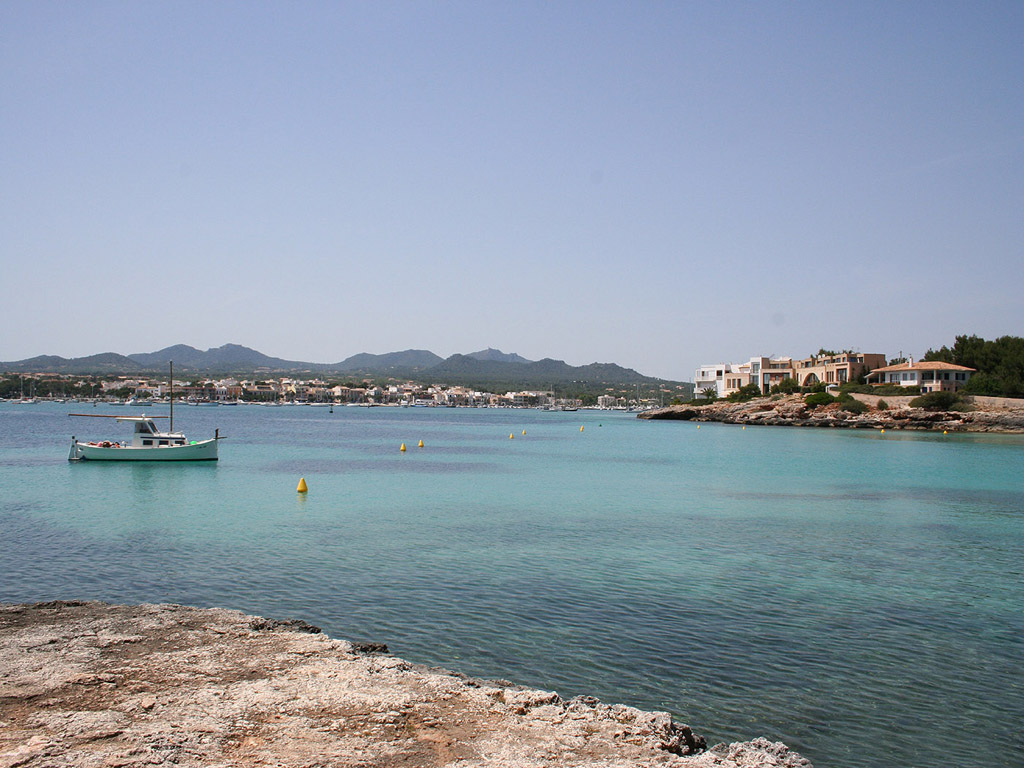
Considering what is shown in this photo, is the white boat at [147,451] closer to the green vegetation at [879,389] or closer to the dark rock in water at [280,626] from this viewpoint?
the dark rock in water at [280,626]

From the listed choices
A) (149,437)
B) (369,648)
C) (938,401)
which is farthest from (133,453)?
(938,401)

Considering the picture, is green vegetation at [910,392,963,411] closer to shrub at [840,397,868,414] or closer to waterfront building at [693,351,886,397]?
shrub at [840,397,868,414]

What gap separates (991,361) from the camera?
98.2 m

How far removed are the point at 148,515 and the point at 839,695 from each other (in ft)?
64.8

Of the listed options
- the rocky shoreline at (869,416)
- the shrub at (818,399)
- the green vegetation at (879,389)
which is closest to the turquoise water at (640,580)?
the rocky shoreline at (869,416)

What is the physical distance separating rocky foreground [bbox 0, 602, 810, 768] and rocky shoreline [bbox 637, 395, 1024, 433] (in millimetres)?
90482

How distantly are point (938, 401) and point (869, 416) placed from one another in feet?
25.3

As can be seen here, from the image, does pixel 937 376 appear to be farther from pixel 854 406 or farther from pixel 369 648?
pixel 369 648

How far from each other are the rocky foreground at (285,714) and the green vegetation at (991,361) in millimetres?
100918

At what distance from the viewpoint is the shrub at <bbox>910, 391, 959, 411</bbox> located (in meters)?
88.7

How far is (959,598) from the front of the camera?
13555 mm

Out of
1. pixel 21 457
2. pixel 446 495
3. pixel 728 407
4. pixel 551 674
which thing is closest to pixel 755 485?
pixel 446 495

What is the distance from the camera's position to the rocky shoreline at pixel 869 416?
274 feet

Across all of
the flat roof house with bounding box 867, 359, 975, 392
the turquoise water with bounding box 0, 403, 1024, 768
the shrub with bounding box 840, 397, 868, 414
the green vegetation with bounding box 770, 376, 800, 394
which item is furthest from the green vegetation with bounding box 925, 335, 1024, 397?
the turquoise water with bounding box 0, 403, 1024, 768
